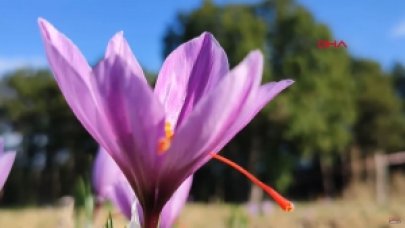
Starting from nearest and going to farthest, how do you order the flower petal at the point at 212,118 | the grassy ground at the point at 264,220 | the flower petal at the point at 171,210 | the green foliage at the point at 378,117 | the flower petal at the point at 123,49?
the flower petal at the point at 212,118 < the flower petal at the point at 123,49 < the flower petal at the point at 171,210 < the grassy ground at the point at 264,220 < the green foliage at the point at 378,117

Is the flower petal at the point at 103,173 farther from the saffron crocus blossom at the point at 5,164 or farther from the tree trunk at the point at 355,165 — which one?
the tree trunk at the point at 355,165

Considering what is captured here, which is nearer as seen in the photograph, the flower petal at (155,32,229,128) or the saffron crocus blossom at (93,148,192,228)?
the flower petal at (155,32,229,128)

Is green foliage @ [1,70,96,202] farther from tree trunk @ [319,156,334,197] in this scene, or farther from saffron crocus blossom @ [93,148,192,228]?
saffron crocus blossom @ [93,148,192,228]

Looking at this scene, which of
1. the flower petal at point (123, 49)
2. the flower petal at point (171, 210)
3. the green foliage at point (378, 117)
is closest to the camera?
the flower petal at point (123, 49)

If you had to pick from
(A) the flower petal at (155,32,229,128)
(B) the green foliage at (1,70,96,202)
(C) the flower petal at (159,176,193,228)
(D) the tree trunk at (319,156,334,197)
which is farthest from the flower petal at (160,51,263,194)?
(D) the tree trunk at (319,156,334,197)

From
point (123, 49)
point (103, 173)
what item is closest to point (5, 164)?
point (123, 49)

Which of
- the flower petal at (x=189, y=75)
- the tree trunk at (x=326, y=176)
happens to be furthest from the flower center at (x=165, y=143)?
the tree trunk at (x=326, y=176)
